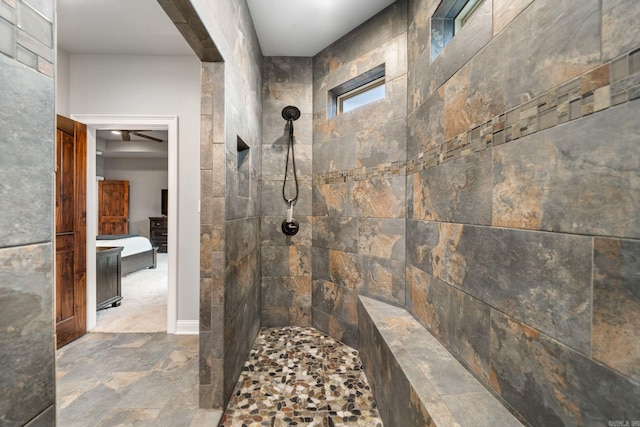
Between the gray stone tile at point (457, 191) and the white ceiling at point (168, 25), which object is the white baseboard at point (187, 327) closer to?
the gray stone tile at point (457, 191)

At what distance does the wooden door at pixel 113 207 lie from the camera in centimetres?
707

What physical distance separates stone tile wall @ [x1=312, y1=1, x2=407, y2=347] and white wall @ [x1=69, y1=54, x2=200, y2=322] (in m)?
1.23

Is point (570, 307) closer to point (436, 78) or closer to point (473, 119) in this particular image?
point (473, 119)

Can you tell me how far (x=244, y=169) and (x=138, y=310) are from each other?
2394 mm

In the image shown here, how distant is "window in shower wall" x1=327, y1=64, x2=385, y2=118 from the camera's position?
87.9 inches

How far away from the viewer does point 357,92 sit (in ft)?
7.97

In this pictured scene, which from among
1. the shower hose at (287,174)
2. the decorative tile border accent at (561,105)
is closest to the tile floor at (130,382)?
the shower hose at (287,174)

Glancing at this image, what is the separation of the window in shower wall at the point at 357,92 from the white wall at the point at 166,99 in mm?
1376

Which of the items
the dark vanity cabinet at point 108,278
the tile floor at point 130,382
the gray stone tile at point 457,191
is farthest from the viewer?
the dark vanity cabinet at point 108,278

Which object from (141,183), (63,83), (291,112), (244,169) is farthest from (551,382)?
(141,183)

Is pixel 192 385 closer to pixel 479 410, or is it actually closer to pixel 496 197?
pixel 479 410

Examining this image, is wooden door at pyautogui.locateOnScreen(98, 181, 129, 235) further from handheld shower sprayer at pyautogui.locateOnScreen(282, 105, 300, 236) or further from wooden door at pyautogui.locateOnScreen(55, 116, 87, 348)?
handheld shower sprayer at pyautogui.locateOnScreen(282, 105, 300, 236)

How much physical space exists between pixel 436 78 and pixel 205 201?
156 centimetres

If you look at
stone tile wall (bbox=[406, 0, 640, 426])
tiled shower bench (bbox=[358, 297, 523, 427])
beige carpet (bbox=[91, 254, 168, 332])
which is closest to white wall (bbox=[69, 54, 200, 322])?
beige carpet (bbox=[91, 254, 168, 332])
